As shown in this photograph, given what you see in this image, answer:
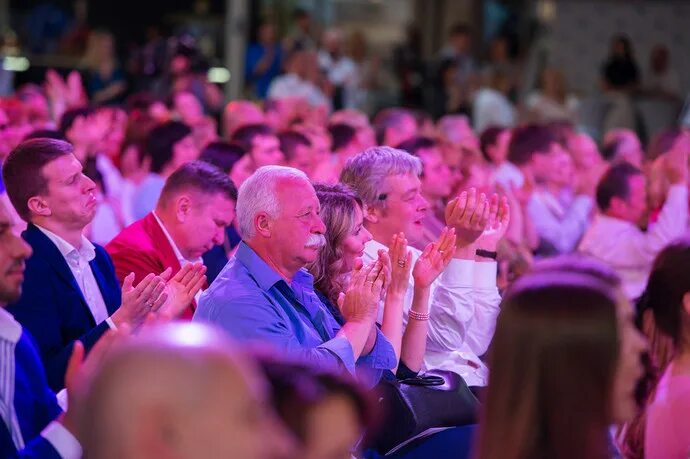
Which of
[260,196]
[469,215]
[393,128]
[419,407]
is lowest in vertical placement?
[419,407]

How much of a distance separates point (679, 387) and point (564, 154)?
4.95 meters

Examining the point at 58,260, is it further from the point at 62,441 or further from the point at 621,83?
the point at 621,83

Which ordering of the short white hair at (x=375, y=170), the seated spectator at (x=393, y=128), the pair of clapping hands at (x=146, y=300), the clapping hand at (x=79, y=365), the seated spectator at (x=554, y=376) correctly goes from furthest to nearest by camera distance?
the seated spectator at (x=393, y=128) < the short white hair at (x=375, y=170) < the pair of clapping hands at (x=146, y=300) < the clapping hand at (x=79, y=365) < the seated spectator at (x=554, y=376)

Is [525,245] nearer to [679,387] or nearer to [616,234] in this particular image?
[616,234]

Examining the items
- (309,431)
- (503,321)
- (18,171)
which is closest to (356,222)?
(18,171)

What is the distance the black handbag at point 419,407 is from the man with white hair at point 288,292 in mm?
109

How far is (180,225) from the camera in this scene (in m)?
4.31

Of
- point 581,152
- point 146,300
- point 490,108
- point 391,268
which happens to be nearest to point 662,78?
point 490,108

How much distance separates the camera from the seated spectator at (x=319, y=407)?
1.61 metres

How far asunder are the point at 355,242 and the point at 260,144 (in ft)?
8.97

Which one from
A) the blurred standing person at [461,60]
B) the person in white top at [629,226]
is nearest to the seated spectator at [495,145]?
the person in white top at [629,226]

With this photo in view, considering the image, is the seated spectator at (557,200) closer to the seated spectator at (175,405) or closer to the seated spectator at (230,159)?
the seated spectator at (230,159)

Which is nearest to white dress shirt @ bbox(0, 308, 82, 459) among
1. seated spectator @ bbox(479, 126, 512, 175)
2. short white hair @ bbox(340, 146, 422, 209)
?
short white hair @ bbox(340, 146, 422, 209)

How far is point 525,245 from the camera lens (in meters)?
6.51
